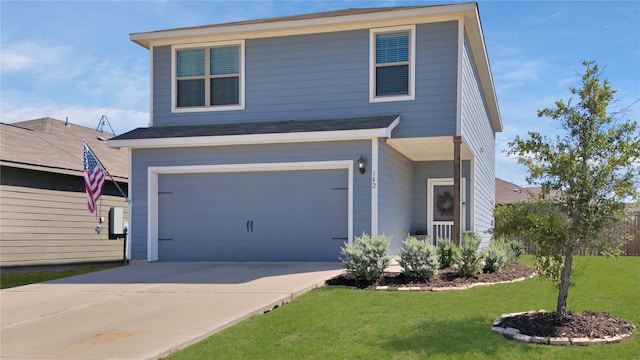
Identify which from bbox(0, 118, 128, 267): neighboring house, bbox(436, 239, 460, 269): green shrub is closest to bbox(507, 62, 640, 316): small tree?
bbox(436, 239, 460, 269): green shrub

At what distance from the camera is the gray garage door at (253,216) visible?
12.4 m

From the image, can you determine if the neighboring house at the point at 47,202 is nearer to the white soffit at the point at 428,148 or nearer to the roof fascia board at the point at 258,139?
the roof fascia board at the point at 258,139

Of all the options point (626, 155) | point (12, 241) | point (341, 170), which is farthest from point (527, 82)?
point (12, 241)

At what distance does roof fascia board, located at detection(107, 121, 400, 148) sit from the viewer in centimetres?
1163

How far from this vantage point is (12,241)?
1362 centimetres

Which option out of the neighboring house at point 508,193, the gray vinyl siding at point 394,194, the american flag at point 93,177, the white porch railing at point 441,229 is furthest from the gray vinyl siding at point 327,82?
the neighboring house at point 508,193

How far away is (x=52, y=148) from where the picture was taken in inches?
630

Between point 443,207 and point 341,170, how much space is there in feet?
16.7

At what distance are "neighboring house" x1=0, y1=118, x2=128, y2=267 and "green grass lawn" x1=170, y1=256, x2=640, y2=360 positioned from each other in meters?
7.40

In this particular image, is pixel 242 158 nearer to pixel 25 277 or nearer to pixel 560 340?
pixel 25 277

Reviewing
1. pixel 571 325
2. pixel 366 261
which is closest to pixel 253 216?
pixel 366 261

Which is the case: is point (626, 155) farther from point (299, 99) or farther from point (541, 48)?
point (299, 99)

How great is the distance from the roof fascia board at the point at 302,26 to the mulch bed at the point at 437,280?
532 cm

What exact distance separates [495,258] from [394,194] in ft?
11.7
